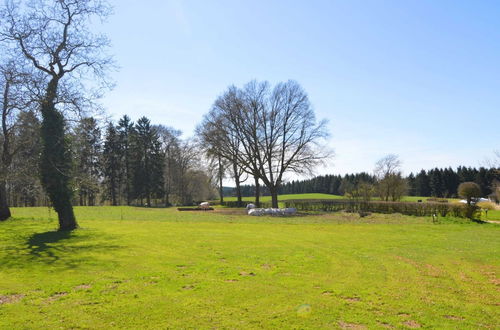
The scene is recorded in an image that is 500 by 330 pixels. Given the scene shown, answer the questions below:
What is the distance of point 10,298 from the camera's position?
22.4 feet

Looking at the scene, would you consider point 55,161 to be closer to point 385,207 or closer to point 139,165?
point 385,207

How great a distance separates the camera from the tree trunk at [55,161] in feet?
58.5

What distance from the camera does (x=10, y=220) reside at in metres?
23.0

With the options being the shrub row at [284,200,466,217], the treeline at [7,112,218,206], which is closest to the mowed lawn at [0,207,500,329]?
the shrub row at [284,200,466,217]

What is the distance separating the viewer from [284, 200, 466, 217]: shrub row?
1107 inches

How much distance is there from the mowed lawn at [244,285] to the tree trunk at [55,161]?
4040 millimetres

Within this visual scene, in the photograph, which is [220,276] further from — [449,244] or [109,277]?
[449,244]

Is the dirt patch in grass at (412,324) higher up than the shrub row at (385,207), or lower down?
lower down

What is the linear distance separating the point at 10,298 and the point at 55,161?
12.7 metres

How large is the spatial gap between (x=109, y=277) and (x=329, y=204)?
116 ft

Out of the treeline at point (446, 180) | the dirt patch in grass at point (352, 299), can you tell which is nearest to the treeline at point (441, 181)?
the treeline at point (446, 180)

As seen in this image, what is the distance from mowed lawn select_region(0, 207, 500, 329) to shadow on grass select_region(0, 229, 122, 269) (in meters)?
0.04

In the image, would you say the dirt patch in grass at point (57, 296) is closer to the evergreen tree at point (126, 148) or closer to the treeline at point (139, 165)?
the treeline at point (139, 165)

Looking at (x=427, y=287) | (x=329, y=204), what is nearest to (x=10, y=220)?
(x=427, y=287)
